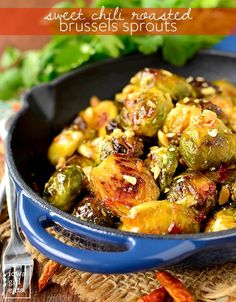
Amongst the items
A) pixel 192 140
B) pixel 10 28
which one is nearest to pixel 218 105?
pixel 192 140

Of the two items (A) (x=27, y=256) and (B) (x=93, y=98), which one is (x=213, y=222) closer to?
(A) (x=27, y=256)

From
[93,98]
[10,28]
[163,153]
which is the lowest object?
[10,28]

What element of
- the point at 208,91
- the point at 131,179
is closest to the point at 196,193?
the point at 131,179

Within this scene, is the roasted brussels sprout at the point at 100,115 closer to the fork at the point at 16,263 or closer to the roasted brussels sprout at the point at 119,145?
the roasted brussels sprout at the point at 119,145

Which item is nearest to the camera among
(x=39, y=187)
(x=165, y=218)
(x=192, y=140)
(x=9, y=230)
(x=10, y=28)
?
(x=165, y=218)

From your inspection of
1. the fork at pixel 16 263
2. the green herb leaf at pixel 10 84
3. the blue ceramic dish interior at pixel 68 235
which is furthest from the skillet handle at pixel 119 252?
the green herb leaf at pixel 10 84

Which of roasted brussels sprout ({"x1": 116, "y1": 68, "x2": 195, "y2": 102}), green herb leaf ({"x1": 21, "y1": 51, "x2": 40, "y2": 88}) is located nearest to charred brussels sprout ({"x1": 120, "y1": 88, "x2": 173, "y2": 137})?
roasted brussels sprout ({"x1": 116, "y1": 68, "x2": 195, "y2": 102})
